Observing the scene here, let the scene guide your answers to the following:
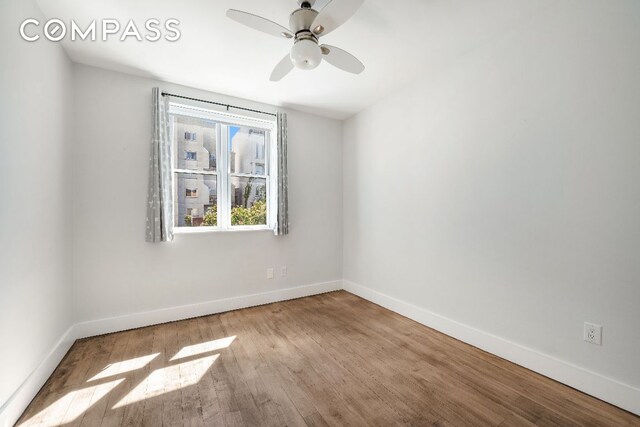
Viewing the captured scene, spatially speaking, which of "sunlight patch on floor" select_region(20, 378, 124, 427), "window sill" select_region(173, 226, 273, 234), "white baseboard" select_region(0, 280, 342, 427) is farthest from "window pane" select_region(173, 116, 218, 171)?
"sunlight patch on floor" select_region(20, 378, 124, 427)

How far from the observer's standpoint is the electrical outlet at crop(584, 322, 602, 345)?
5.78ft

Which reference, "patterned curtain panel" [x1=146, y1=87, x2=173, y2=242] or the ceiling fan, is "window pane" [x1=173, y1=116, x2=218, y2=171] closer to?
"patterned curtain panel" [x1=146, y1=87, x2=173, y2=242]

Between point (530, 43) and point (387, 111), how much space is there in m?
1.53

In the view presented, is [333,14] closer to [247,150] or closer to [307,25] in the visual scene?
[307,25]

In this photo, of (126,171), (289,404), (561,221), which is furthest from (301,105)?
(289,404)

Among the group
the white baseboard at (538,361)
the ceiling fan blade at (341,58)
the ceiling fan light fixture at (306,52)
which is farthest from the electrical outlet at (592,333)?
the ceiling fan light fixture at (306,52)

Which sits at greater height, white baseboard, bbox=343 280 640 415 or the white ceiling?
Result: the white ceiling

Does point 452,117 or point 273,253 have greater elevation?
point 452,117

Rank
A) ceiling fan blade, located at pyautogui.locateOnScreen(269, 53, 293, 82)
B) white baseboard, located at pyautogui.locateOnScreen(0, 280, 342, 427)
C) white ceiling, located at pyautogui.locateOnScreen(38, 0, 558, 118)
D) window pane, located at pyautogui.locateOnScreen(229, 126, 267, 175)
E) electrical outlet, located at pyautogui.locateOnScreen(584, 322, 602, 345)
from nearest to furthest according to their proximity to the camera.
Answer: white baseboard, located at pyautogui.locateOnScreen(0, 280, 342, 427)
electrical outlet, located at pyautogui.locateOnScreen(584, 322, 602, 345)
white ceiling, located at pyautogui.locateOnScreen(38, 0, 558, 118)
ceiling fan blade, located at pyautogui.locateOnScreen(269, 53, 293, 82)
window pane, located at pyautogui.locateOnScreen(229, 126, 267, 175)

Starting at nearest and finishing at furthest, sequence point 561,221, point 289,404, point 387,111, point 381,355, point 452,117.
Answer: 1. point 289,404
2. point 561,221
3. point 381,355
4. point 452,117
5. point 387,111

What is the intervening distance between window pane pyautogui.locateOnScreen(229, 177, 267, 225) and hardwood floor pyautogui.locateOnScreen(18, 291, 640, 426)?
1346mm

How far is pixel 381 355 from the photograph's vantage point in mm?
2293

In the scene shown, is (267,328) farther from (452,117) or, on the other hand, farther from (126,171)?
(452,117)

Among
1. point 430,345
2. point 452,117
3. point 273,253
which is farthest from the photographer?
point 273,253
